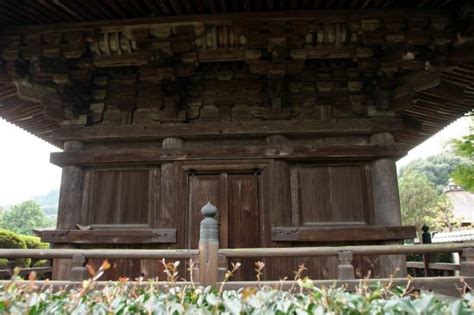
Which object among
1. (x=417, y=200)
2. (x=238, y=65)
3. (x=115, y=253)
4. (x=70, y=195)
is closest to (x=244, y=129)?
(x=238, y=65)

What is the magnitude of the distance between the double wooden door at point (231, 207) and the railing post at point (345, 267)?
1726mm

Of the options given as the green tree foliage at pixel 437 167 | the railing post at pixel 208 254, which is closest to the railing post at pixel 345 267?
the railing post at pixel 208 254

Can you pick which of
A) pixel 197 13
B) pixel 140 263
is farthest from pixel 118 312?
pixel 197 13

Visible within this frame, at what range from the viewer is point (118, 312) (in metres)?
1.95

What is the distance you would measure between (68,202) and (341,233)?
4.40 meters

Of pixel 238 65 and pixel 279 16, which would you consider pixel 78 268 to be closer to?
pixel 238 65

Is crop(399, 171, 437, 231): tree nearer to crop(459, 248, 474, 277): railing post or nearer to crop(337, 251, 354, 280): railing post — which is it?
crop(459, 248, 474, 277): railing post

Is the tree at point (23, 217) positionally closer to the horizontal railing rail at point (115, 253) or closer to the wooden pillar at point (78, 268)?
the horizontal railing rail at point (115, 253)

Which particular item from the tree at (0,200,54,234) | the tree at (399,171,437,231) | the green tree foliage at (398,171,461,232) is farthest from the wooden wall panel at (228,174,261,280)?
the tree at (0,200,54,234)

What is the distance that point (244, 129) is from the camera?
5.88m

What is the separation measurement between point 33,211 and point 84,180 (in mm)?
55959

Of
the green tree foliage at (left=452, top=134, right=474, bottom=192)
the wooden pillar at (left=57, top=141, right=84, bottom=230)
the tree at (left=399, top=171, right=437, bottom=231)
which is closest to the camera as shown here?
the wooden pillar at (left=57, top=141, right=84, bottom=230)

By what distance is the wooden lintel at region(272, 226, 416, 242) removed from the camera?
17.5ft

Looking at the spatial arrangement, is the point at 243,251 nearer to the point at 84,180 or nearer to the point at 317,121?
the point at 317,121
